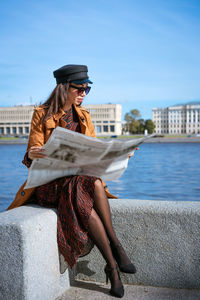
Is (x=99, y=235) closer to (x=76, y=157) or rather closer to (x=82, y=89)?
(x=76, y=157)

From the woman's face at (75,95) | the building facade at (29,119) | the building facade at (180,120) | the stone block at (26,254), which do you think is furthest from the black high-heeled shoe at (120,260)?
the building facade at (180,120)

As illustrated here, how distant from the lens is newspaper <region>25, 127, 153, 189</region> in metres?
1.72

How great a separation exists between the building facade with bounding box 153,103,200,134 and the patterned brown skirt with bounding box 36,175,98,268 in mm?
109931

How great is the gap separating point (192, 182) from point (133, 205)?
10965 millimetres

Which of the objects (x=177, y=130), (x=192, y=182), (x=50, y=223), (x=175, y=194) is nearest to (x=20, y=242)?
(x=50, y=223)

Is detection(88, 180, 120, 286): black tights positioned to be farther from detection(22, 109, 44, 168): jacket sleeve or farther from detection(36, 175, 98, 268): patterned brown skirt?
detection(22, 109, 44, 168): jacket sleeve

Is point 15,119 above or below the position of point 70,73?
below

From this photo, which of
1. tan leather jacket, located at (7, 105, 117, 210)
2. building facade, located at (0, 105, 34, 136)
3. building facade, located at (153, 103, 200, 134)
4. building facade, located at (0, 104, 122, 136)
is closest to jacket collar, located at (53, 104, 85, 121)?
tan leather jacket, located at (7, 105, 117, 210)

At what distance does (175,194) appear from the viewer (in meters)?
9.99

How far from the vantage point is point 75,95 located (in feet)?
7.50

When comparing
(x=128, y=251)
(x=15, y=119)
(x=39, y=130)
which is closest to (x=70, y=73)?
(x=39, y=130)

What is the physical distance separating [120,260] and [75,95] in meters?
0.98

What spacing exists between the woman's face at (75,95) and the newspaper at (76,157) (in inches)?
19.8

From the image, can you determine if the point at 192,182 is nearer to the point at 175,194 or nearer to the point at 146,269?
the point at 175,194
